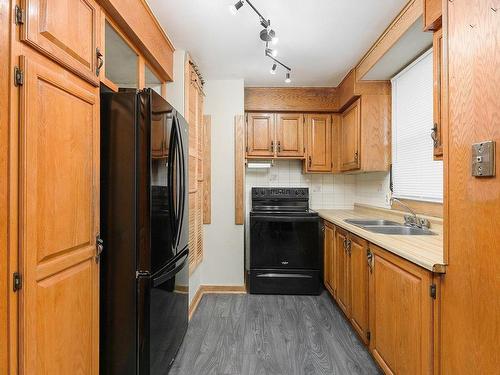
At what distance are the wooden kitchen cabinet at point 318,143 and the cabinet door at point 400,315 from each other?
1.83 meters

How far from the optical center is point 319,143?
11.9 ft

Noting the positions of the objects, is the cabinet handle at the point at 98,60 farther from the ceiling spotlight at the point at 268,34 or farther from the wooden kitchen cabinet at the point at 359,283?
the wooden kitchen cabinet at the point at 359,283

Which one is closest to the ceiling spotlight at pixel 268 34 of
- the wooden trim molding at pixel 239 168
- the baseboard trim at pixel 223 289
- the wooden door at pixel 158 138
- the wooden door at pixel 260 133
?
the wooden door at pixel 158 138

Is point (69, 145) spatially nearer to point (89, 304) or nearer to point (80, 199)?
point (80, 199)

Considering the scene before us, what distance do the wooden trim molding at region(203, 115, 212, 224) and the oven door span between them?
1.70 ft

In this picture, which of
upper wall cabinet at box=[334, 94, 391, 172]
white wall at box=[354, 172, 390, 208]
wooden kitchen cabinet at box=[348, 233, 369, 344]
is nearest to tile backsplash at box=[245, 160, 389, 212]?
white wall at box=[354, 172, 390, 208]

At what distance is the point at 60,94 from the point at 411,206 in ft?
8.97

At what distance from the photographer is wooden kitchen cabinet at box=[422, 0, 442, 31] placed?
59.4 inches

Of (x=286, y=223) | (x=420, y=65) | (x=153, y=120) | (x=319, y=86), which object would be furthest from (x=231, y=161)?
(x=420, y=65)

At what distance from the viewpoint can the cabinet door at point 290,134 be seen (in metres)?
3.59

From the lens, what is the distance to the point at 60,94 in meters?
1.13

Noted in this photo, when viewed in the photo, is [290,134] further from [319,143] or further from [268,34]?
[268,34]

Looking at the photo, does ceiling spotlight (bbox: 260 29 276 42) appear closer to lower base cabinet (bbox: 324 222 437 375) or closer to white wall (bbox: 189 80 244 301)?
white wall (bbox: 189 80 244 301)

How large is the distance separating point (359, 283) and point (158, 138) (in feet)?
5.82
